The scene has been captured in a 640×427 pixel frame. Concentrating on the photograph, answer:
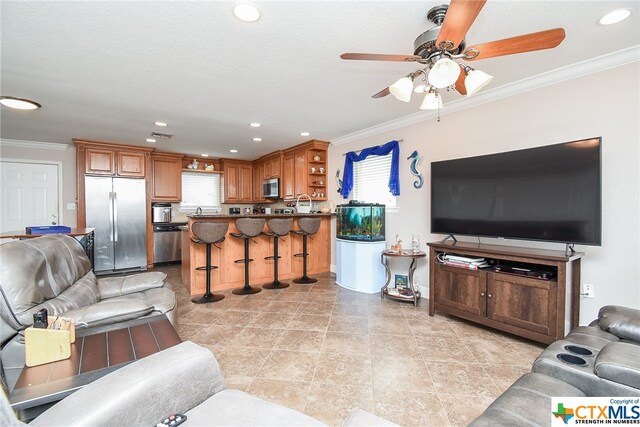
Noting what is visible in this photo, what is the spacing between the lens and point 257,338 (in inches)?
100

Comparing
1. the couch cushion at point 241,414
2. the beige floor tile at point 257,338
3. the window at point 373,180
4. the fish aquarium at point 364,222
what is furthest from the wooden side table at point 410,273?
the couch cushion at point 241,414

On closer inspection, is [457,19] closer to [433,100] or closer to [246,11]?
[433,100]

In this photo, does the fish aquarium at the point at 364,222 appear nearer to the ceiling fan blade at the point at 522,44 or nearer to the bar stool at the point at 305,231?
the bar stool at the point at 305,231

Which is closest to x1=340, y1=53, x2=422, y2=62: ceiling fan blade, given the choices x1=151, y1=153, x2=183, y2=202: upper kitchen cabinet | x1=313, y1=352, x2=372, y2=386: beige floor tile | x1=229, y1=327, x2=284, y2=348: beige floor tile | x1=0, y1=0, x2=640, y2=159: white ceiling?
x1=0, y1=0, x2=640, y2=159: white ceiling

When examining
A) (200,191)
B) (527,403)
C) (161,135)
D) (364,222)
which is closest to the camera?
(527,403)

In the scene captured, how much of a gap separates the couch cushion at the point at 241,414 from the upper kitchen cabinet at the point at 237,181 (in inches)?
245

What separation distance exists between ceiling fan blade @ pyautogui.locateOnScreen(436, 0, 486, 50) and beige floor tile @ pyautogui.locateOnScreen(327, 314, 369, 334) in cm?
239

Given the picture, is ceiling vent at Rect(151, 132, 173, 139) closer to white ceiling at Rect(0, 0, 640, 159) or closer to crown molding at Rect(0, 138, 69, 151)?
white ceiling at Rect(0, 0, 640, 159)

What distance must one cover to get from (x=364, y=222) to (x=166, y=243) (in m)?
4.22

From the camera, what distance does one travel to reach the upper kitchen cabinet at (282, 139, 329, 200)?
203 inches

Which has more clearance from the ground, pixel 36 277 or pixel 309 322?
pixel 36 277

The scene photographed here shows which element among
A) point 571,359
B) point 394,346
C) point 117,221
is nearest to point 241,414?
point 571,359

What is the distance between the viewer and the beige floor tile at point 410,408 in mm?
1559

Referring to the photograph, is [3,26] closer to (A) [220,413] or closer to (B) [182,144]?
(A) [220,413]
